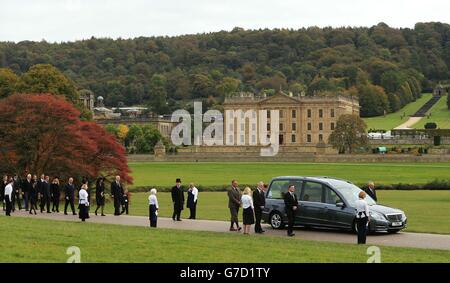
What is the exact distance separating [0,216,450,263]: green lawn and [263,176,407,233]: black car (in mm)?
2895

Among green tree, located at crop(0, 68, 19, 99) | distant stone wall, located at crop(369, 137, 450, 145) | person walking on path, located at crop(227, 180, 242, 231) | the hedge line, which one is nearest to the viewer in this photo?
person walking on path, located at crop(227, 180, 242, 231)

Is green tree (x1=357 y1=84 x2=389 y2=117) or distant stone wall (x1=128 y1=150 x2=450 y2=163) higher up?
green tree (x1=357 y1=84 x2=389 y2=117)

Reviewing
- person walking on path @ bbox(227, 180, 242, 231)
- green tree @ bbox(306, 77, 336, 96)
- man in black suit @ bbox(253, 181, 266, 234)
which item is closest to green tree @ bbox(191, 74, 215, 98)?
green tree @ bbox(306, 77, 336, 96)

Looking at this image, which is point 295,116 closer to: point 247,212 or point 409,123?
point 409,123

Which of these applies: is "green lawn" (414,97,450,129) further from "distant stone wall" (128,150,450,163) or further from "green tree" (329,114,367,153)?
"distant stone wall" (128,150,450,163)

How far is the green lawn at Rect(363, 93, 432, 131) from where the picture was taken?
151000 millimetres

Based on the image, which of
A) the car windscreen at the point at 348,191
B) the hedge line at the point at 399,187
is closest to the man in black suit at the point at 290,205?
the car windscreen at the point at 348,191

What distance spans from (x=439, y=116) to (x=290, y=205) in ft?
476

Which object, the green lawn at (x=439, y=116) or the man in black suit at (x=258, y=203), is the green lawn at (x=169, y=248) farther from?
the green lawn at (x=439, y=116)

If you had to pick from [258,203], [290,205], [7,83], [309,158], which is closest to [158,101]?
[309,158]

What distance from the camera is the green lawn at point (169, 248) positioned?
14.3 meters

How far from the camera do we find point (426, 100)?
189 m
